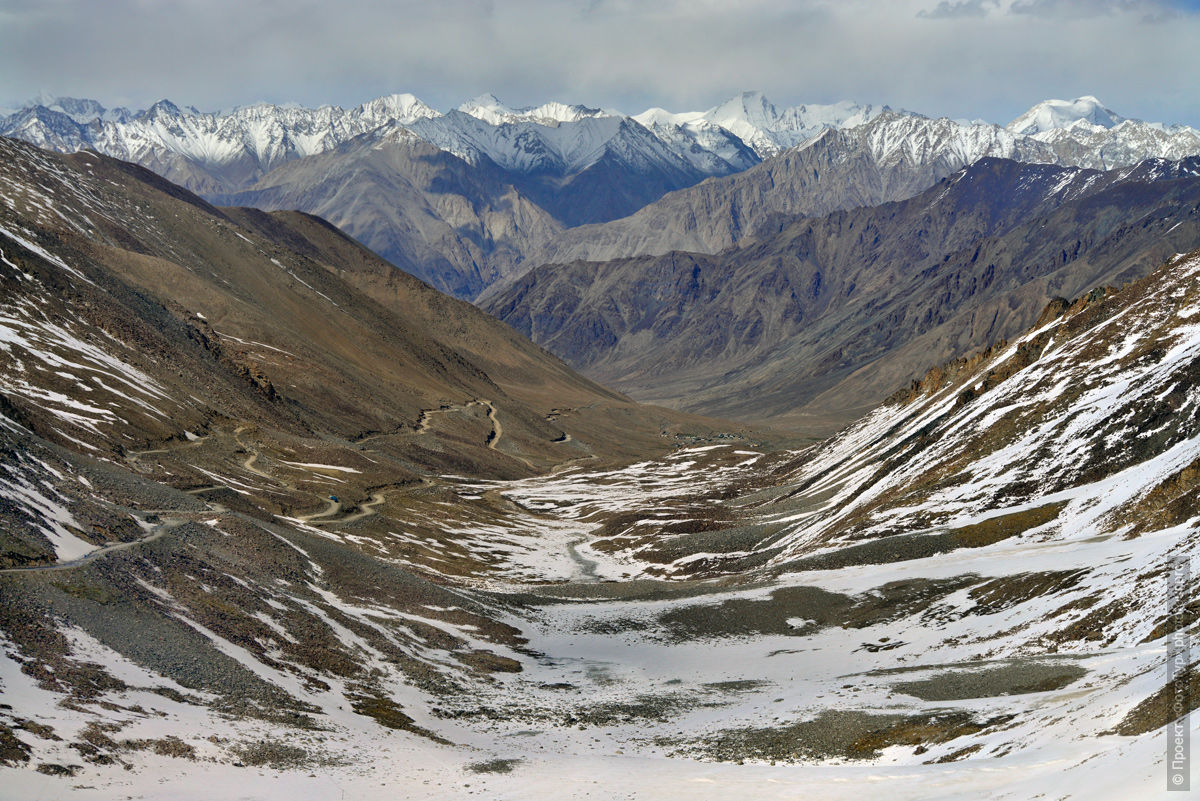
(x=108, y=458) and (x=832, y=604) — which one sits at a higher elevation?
(x=108, y=458)

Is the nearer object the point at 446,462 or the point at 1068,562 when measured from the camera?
the point at 1068,562

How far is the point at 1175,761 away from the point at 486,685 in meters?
36.5

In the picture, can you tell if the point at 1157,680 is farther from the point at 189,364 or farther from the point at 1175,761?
the point at 189,364

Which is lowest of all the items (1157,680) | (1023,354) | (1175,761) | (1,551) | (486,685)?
(1175,761)

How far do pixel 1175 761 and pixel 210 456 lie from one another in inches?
3940

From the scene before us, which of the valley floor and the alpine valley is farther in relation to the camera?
the alpine valley

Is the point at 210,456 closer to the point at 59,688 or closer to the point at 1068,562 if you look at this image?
the point at 59,688

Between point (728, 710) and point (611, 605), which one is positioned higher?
point (611, 605)

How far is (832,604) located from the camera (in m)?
68.1

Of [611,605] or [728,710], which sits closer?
[728,710]

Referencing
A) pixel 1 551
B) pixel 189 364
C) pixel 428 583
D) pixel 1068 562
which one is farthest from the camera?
pixel 189 364

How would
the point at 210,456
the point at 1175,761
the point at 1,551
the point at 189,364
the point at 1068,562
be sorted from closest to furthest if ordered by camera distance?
1. the point at 1175,761
2. the point at 1,551
3. the point at 1068,562
4. the point at 210,456
5. the point at 189,364

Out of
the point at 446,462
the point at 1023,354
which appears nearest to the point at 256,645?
the point at 1023,354

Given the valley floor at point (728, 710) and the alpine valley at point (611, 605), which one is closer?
the valley floor at point (728, 710)
